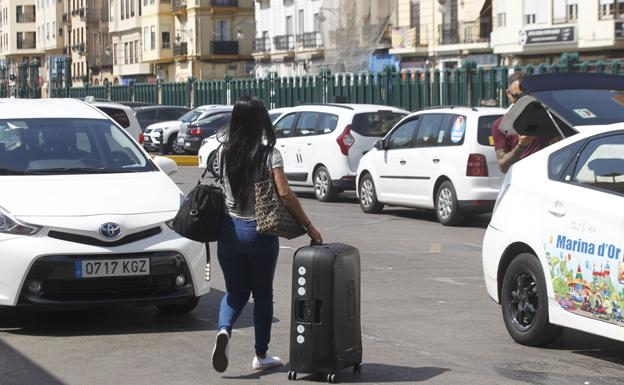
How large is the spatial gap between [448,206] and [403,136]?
1711mm

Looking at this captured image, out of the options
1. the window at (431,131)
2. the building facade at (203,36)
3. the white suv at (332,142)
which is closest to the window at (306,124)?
the white suv at (332,142)

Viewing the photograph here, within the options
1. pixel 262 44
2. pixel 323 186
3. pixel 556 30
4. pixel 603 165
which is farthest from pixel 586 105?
pixel 262 44

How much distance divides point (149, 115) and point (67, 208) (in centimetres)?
3811

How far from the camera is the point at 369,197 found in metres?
21.0

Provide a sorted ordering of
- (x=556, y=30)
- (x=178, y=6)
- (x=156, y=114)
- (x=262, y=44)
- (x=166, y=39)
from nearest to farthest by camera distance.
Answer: (x=156, y=114) → (x=556, y=30) → (x=262, y=44) → (x=178, y=6) → (x=166, y=39)

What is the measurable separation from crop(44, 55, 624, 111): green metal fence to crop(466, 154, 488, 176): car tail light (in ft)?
19.0

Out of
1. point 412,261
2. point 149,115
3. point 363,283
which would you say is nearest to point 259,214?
point 363,283

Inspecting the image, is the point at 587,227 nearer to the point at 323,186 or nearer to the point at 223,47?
the point at 323,186

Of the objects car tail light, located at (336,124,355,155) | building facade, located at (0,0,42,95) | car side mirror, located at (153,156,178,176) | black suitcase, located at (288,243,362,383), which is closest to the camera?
black suitcase, located at (288,243,362,383)

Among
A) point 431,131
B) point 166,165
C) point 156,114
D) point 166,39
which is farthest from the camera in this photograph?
point 166,39

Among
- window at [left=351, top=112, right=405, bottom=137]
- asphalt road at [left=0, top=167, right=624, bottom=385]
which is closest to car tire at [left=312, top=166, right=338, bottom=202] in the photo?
window at [left=351, top=112, right=405, bottom=137]

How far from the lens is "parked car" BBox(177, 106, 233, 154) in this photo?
127 feet

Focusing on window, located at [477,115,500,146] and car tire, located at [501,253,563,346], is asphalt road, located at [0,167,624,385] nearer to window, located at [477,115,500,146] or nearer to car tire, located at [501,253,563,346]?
car tire, located at [501,253,563,346]

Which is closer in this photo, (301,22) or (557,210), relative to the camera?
(557,210)
